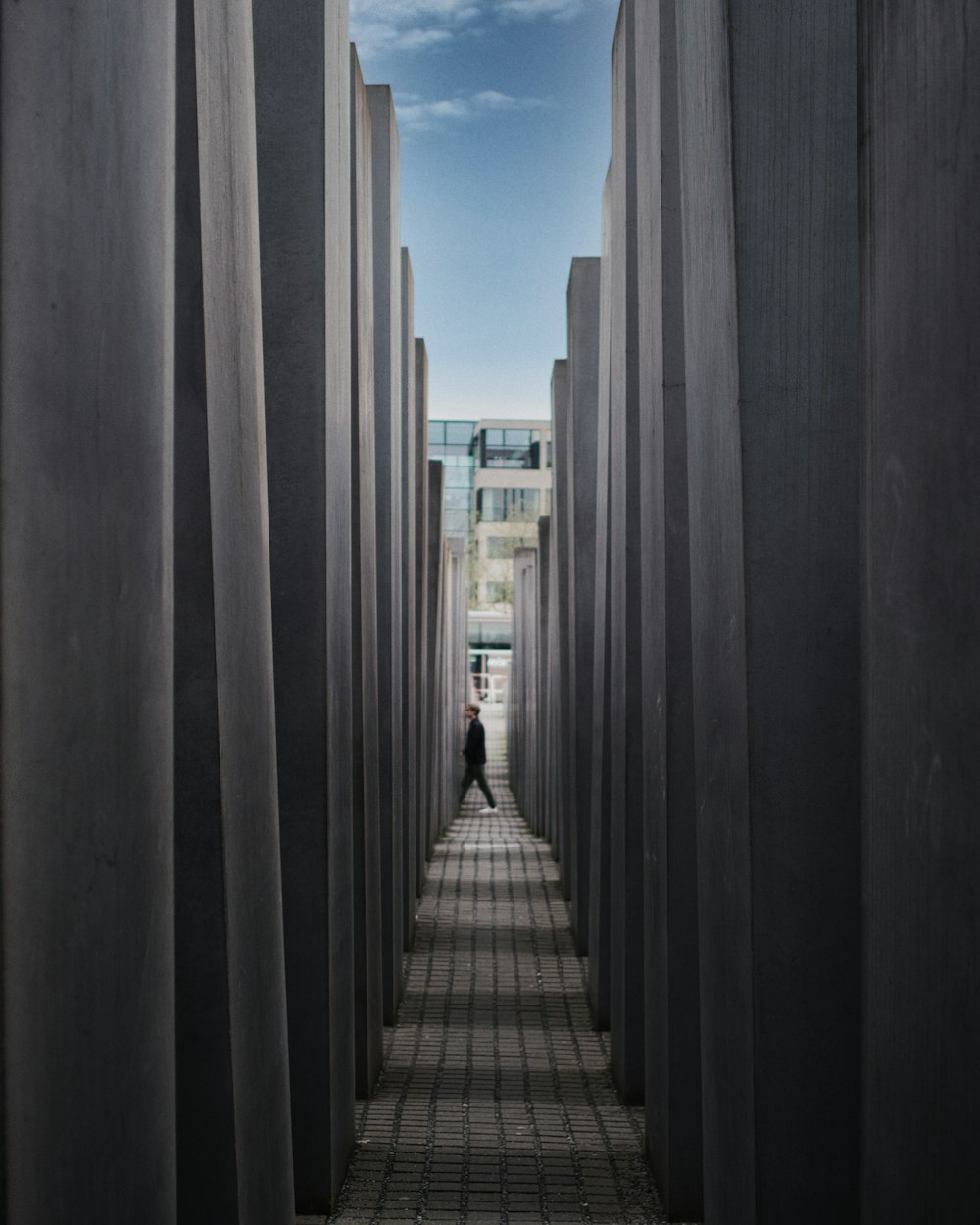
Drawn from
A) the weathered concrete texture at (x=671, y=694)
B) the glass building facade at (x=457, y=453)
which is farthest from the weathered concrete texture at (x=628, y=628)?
the glass building facade at (x=457, y=453)

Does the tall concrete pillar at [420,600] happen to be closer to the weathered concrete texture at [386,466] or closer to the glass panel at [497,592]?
the weathered concrete texture at [386,466]

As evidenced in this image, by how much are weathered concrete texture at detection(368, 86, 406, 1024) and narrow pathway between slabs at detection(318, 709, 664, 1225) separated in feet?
2.17

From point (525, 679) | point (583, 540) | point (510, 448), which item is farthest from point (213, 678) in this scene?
point (510, 448)

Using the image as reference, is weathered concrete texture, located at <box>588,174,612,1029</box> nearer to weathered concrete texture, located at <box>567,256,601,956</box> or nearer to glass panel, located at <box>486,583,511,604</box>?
weathered concrete texture, located at <box>567,256,601,956</box>

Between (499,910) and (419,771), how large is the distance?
1395 mm

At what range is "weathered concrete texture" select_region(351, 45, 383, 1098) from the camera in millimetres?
6090

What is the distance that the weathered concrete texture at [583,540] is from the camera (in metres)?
9.79

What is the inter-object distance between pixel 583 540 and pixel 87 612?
7681 millimetres

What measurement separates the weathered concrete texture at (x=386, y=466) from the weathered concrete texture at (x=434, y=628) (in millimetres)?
6783

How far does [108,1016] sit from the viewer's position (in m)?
2.34

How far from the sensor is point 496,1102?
6273 millimetres

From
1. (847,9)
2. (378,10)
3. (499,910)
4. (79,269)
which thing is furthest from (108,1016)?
(378,10)

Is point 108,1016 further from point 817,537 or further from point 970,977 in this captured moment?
point 817,537

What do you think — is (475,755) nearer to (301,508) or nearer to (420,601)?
(420,601)
